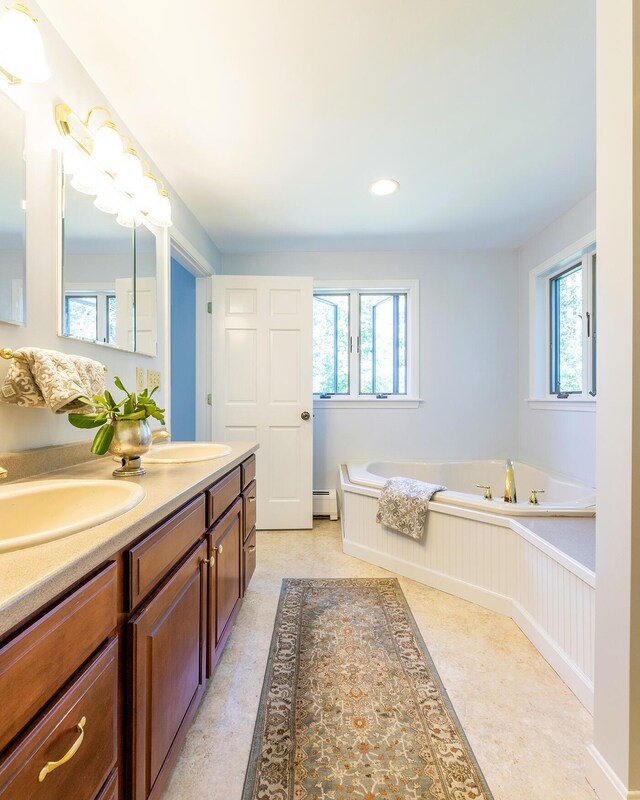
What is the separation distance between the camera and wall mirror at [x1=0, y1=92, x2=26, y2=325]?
1057 mm

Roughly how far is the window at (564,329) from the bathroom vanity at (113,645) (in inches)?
98.5

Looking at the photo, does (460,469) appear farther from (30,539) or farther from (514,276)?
(30,539)

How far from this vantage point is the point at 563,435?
2703 mm

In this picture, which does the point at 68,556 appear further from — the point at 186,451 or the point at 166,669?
the point at 186,451

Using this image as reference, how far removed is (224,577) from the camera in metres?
1.42

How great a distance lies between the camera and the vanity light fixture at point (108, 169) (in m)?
1.34

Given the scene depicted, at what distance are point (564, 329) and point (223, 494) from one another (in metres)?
2.80

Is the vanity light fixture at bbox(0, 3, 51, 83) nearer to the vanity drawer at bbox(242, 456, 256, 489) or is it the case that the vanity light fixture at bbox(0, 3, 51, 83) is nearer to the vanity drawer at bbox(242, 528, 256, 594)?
the vanity drawer at bbox(242, 456, 256, 489)

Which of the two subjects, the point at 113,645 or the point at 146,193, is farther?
the point at 146,193

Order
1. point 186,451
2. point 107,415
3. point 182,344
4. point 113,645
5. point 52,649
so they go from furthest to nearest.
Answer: point 182,344 → point 186,451 → point 107,415 → point 113,645 → point 52,649

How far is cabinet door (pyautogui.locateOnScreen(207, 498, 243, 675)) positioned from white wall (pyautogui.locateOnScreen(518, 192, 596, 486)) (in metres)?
2.21

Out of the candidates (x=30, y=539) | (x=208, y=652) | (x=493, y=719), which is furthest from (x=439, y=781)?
(x=30, y=539)

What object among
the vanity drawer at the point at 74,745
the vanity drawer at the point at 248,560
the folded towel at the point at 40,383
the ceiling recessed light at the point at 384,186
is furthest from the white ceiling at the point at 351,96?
the vanity drawer at the point at 248,560

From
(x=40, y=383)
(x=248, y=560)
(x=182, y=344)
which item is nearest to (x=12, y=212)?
(x=40, y=383)
